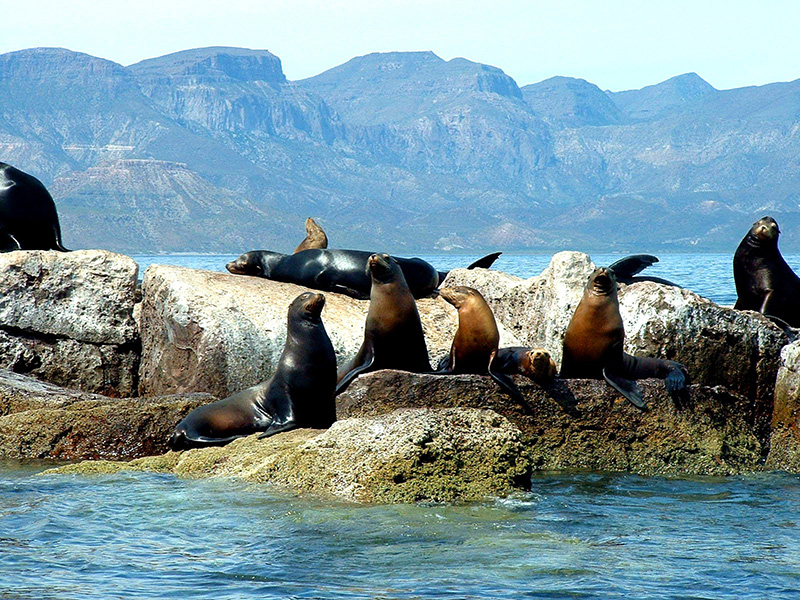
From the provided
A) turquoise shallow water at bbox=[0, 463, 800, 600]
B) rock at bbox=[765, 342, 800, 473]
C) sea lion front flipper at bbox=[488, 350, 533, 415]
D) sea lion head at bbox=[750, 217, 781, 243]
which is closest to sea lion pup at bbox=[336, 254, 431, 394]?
sea lion front flipper at bbox=[488, 350, 533, 415]

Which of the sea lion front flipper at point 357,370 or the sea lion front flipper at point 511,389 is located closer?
the sea lion front flipper at point 511,389

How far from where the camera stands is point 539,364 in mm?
8367

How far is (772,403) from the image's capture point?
9391 mm

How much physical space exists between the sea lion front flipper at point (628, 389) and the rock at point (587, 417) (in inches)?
2.3

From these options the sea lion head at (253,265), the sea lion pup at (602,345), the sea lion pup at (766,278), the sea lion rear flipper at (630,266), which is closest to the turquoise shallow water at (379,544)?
the sea lion pup at (602,345)

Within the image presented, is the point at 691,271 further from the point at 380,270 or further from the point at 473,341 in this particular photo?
the point at 473,341

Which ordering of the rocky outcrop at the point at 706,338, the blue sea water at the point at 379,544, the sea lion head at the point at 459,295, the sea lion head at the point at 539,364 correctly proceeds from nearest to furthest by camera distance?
the blue sea water at the point at 379,544 → the sea lion head at the point at 539,364 → the sea lion head at the point at 459,295 → the rocky outcrop at the point at 706,338

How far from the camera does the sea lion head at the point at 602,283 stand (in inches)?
359

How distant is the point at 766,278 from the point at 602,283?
11.4ft

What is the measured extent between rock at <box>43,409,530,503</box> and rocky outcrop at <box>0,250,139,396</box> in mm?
4281

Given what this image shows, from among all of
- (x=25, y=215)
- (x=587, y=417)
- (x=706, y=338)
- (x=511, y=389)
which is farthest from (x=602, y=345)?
(x=25, y=215)

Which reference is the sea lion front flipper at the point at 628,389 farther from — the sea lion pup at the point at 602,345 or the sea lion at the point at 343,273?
the sea lion at the point at 343,273

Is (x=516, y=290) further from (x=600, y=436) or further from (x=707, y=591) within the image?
(x=707, y=591)

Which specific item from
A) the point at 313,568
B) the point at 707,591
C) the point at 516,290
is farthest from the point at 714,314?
the point at 313,568
